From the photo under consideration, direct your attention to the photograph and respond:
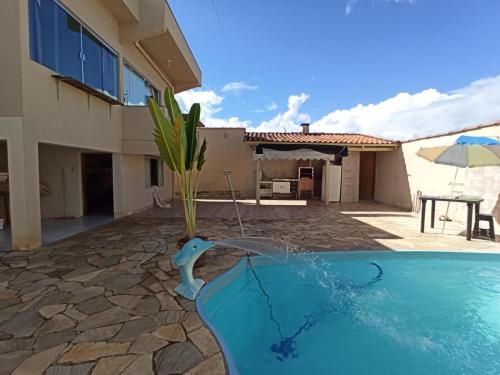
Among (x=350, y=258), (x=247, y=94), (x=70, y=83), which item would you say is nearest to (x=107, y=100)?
(x=70, y=83)

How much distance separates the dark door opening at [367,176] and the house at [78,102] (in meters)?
13.2

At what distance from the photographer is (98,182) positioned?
1411 cm

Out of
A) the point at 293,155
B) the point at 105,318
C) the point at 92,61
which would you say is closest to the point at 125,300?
the point at 105,318

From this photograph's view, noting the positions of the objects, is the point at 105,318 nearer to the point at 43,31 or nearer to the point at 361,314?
the point at 361,314

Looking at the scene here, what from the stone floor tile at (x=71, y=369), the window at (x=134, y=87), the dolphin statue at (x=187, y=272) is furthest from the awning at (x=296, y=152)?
the stone floor tile at (x=71, y=369)

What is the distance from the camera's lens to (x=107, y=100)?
30.9ft

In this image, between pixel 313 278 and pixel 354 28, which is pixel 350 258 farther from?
pixel 354 28

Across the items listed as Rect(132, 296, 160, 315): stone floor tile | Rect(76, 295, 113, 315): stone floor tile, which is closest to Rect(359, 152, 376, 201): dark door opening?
Rect(132, 296, 160, 315): stone floor tile

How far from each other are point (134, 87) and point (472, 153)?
1259 centimetres

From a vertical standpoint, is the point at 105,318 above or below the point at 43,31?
below

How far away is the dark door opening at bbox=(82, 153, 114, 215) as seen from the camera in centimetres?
1276

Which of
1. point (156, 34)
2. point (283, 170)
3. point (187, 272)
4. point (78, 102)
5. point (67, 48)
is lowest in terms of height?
point (187, 272)

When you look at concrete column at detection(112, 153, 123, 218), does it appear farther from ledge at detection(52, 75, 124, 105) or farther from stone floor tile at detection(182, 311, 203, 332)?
stone floor tile at detection(182, 311, 203, 332)

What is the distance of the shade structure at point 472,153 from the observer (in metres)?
8.06
